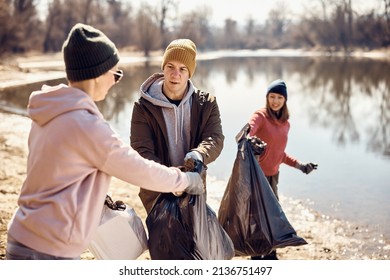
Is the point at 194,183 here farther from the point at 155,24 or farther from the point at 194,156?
the point at 155,24

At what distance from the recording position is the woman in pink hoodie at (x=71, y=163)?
1.45m

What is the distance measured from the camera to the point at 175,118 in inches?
91.2

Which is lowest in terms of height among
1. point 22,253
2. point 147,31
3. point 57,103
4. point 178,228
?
point 178,228

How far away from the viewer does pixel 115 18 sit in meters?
50.0

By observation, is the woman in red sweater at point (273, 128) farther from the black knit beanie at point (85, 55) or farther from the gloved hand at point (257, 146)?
the black knit beanie at point (85, 55)

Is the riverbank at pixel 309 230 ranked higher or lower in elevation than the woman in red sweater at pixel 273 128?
lower

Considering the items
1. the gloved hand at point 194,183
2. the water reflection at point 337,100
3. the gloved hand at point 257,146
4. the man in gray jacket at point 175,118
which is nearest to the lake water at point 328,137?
the water reflection at point 337,100

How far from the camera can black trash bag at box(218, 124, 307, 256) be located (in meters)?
2.59

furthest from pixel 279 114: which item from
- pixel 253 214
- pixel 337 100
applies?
pixel 337 100

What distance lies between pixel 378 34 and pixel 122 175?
41.8m

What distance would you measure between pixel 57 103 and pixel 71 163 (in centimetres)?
19

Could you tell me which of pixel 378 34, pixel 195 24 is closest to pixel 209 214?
pixel 378 34

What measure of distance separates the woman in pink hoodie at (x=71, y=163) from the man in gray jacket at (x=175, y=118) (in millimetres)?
736
